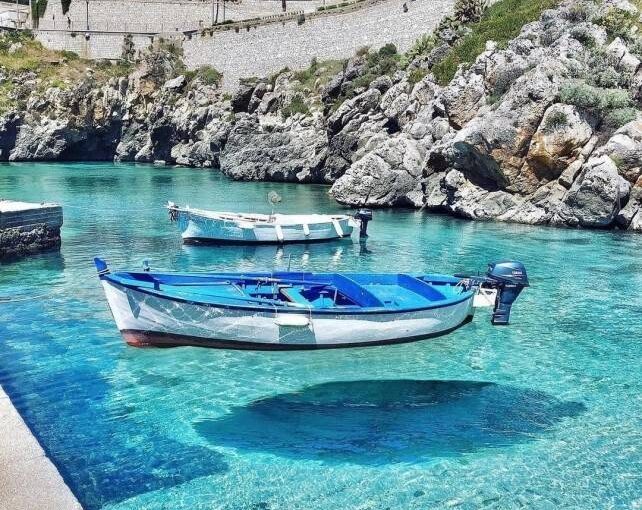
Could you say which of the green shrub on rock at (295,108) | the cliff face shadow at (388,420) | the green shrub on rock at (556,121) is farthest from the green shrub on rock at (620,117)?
the green shrub on rock at (295,108)

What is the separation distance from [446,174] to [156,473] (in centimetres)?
2359

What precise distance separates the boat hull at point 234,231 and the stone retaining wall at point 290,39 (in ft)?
105

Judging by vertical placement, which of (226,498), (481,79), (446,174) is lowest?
(226,498)

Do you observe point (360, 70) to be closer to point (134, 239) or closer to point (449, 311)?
point (134, 239)

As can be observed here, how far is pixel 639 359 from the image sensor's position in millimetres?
11195

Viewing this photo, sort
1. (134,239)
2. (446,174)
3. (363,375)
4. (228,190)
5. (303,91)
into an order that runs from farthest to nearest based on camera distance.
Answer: (303,91) → (228,190) → (446,174) → (134,239) → (363,375)

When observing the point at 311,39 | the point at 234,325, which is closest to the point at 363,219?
the point at 234,325

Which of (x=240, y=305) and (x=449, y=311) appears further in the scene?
(x=449, y=311)

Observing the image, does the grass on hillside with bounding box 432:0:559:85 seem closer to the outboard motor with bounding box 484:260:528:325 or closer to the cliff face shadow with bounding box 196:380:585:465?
the outboard motor with bounding box 484:260:528:325

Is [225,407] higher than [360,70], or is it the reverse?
[360,70]

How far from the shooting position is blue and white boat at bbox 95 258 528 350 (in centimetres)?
1062

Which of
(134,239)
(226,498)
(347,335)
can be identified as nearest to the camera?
(226,498)

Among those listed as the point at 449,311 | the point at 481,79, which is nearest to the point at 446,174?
the point at 481,79

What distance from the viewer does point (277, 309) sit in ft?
35.0
